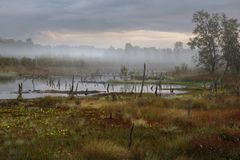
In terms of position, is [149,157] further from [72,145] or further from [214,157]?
[72,145]

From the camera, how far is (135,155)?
15.3m

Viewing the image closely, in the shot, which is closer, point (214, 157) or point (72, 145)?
point (214, 157)

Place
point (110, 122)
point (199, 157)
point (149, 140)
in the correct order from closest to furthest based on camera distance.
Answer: point (199, 157) < point (149, 140) < point (110, 122)

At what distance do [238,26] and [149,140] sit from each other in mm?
66028

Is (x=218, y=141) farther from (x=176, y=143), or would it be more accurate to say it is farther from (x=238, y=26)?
(x=238, y=26)

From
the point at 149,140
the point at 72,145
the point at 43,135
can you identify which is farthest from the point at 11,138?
the point at 149,140

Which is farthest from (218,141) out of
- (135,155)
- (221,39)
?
(221,39)

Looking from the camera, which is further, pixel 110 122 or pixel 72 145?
pixel 110 122

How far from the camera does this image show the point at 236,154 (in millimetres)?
14531

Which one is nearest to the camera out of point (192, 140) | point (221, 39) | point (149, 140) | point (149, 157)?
point (149, 157)

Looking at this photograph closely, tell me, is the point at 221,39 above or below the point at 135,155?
above

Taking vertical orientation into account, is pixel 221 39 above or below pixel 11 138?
above

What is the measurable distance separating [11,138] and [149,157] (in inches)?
361

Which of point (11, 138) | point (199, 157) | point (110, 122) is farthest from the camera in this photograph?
point (110, 122)
